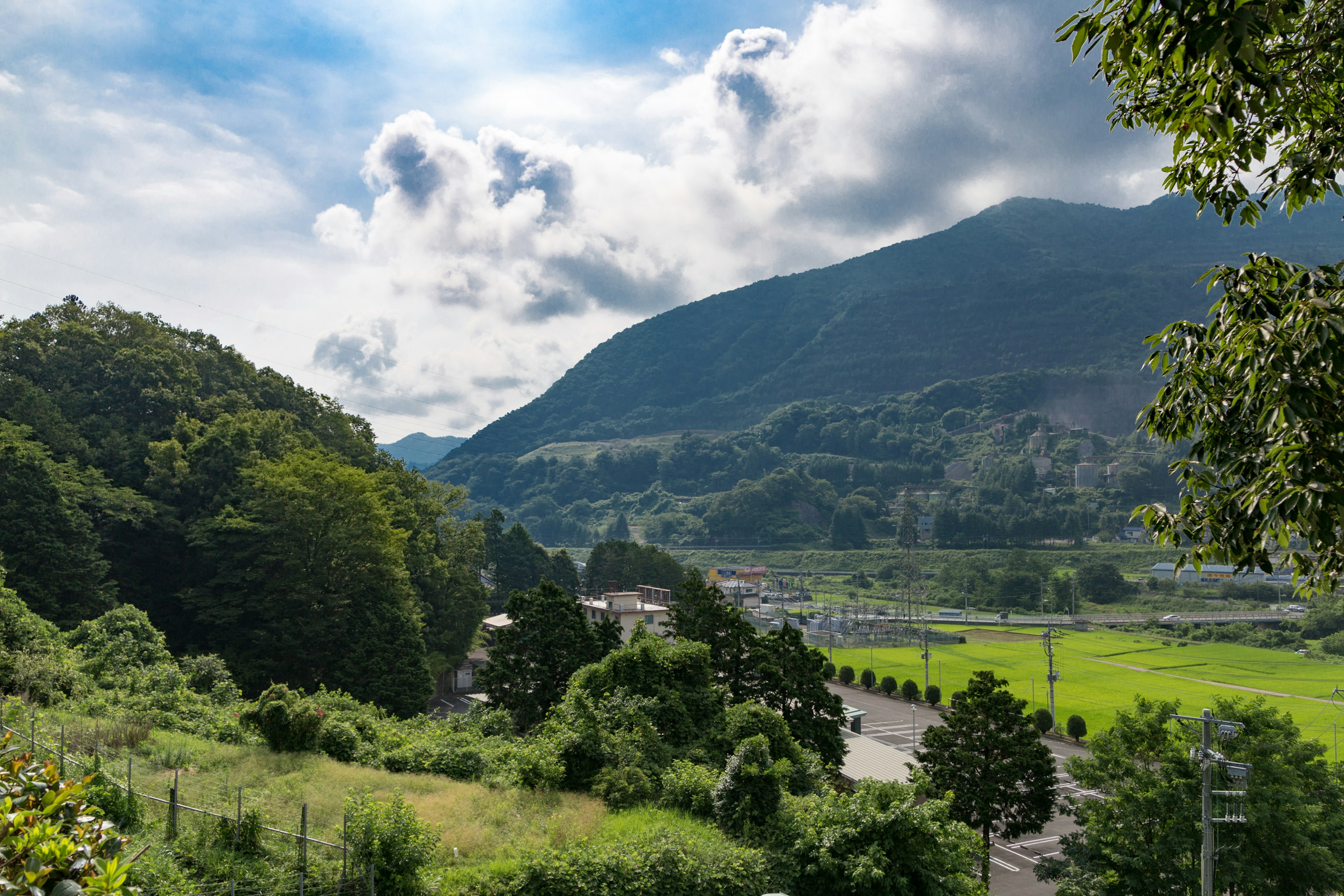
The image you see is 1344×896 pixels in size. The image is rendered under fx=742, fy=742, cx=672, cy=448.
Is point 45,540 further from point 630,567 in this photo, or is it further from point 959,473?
point 959,473

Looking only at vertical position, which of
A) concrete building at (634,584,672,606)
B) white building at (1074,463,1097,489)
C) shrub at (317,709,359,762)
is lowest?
concrete building at (634,584,672,606)

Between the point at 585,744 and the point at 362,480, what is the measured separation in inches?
918

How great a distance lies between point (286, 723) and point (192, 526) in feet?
70.5

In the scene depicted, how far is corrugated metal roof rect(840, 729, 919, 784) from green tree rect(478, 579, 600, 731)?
10361 millimetres

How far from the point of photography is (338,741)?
60.0ft

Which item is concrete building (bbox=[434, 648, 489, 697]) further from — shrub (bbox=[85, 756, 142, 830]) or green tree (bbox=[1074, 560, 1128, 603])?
green tree (bbox=[1074, 560, 1128, 603])

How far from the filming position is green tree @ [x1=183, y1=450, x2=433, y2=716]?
3256 centimetres

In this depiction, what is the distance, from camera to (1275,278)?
432 centimetres

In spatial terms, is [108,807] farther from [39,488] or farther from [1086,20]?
[39,488]

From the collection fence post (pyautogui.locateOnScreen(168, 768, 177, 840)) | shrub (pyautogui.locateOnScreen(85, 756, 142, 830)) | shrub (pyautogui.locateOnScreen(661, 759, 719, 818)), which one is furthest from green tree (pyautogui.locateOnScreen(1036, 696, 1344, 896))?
shrub (pyautogui.locateOnScreen(85, 756, 142, 830))

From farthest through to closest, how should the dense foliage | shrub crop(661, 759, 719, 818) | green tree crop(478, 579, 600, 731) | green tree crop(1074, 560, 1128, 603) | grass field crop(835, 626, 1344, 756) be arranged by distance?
green tree crop(1074, 560, 1128, 603), grass field crop(835, 626, 1344, 756), the dense foliage, green tree crop(478, 579, 600, 731), shrub crop(661, 759, 719, 818)

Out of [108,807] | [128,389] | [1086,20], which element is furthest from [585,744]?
[128,389]

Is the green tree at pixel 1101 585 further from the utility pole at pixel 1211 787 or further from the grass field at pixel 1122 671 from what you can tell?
the utility pole at pixel 1211 787

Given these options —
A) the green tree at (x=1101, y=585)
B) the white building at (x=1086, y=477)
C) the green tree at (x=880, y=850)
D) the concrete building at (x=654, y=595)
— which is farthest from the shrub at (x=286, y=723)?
the white building at (x=1086, y=477)
